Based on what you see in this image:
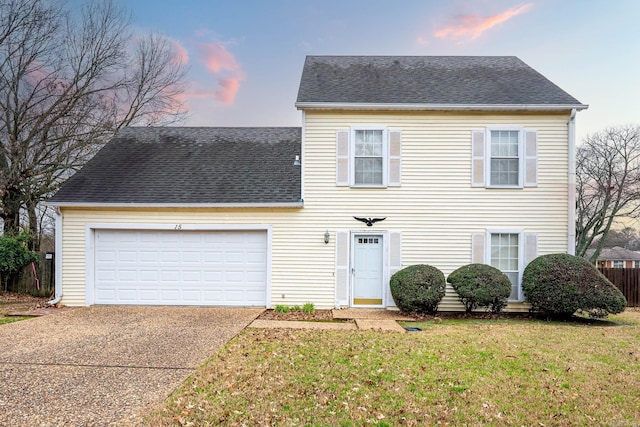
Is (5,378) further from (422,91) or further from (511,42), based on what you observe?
(511,42)

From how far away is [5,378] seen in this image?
5.05 metres

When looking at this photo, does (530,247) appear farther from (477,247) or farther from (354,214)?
(354,214)

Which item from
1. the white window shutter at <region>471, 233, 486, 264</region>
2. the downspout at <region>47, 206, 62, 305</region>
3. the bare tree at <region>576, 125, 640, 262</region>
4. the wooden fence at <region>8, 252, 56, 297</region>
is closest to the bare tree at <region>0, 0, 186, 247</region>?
the wooden fence at <region>8, 252, 56, 297</region>

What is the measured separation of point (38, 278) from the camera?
12148 mm

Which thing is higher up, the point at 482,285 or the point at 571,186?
the point at 571,186

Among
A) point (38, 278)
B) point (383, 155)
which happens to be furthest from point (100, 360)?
point (38, 278)

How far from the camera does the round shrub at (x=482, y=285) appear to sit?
9312mm

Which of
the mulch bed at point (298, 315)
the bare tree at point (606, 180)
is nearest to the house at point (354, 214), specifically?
the mulch bed at point (298, 315)

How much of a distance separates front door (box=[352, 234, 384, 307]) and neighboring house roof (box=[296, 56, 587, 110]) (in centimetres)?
374

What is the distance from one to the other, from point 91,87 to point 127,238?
417 inches

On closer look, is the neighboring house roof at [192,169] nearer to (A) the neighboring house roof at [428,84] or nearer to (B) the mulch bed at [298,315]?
(A) the neighboring house roof at [428,84]

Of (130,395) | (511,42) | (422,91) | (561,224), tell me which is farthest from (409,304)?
(511,42)

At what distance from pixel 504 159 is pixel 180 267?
9461 mm

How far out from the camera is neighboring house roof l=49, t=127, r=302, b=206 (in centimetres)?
1044
